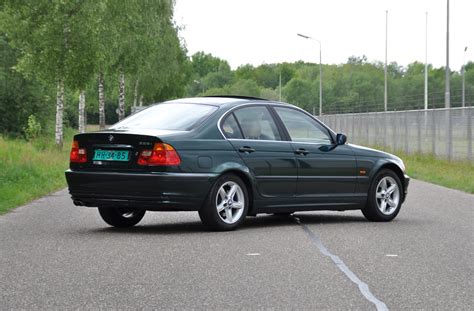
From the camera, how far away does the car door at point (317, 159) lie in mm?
12086

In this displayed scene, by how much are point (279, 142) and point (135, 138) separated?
188 centimetres

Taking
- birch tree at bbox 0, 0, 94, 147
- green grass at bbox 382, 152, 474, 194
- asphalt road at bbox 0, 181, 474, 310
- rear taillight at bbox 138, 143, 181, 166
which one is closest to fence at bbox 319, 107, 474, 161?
green grass at bbox 382, 152, 474, 194

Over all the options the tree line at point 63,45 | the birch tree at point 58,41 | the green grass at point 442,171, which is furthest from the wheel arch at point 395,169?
the birch tree at point 58,41

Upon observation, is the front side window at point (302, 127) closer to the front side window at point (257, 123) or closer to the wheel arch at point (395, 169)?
the front side window at point (257, 123)

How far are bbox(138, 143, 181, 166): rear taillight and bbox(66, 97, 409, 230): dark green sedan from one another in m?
0.01

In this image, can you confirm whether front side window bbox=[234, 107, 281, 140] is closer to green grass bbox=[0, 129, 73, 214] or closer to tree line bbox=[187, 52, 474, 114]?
green grass bbox=[0, 129, 73, 214]

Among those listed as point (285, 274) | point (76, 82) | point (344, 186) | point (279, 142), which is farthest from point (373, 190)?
point (76, 82)

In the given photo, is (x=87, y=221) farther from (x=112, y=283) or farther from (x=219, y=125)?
(x=112, y=283)

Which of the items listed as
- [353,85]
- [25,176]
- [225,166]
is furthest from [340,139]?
[353,85]

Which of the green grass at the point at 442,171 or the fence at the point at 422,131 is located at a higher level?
the fence at the point at 422,131

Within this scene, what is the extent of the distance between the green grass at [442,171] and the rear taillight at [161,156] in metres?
10.1

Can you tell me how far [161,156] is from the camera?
35.2ft

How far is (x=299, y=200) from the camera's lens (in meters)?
12.0

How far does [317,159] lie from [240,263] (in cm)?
385
